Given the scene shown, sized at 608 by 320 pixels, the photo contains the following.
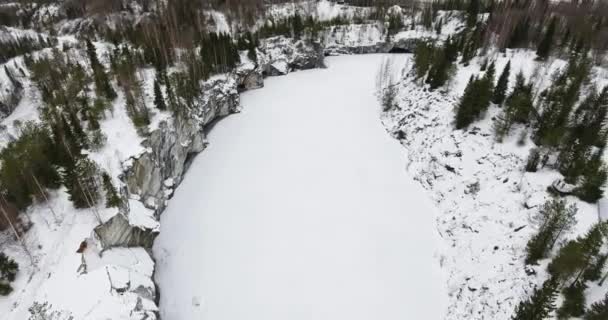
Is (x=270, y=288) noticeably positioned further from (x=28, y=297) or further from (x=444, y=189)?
(x=444, y=189)

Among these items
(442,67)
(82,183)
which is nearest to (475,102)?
(442,67)

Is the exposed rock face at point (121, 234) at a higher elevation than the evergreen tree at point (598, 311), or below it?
below

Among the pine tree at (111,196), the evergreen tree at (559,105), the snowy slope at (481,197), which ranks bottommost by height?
the snowy slope at (481,197)

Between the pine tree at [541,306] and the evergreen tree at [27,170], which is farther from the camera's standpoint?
the evergreen tree at [27,170]

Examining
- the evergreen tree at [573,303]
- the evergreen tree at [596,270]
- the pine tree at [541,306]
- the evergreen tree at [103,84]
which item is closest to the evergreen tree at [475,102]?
the evergreen tree at [596,270]

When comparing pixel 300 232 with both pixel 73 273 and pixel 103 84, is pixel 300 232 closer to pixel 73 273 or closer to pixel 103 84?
pixel 73 273

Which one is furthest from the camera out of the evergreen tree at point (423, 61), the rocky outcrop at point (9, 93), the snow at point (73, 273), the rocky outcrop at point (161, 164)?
the evergreen tree at point (423, 61)

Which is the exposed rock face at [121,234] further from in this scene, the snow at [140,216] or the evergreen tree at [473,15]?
the evergreen tree at [473,15]
